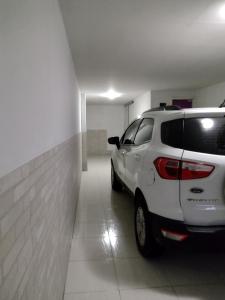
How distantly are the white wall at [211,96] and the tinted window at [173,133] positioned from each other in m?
4.56

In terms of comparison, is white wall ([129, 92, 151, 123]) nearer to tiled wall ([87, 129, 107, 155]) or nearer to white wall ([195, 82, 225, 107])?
white wall ([195, 82, 225, 107])

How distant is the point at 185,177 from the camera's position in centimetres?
206

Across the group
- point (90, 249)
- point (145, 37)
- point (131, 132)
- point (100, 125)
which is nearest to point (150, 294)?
point (90, 249)

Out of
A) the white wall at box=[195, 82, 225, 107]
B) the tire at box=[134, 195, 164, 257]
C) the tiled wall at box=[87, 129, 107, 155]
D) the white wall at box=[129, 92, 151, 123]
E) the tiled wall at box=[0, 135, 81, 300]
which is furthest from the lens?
the tiled wall at box=[87, 129, 107, 155]

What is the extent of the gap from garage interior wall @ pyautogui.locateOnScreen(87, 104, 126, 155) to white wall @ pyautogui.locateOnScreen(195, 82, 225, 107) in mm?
5277

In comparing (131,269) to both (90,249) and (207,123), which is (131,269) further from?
(207,123)

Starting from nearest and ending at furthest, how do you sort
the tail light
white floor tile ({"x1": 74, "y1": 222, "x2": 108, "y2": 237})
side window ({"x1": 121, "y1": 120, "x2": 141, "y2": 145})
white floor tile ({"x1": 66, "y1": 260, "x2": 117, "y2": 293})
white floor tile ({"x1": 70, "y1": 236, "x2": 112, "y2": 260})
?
the tail light
white floor tile ({"x1": 66, "y1": 260, "x2": 117, "y2": 293})
white floor tile ({"x1": 70, "y1": 236, "x2": 112, "y2": 260})
white floor tile ({"x1": 74, "y1": 222, "x2": 108, "y2": 237})
side window ({"x1": 121, "y1": 120, "x2": 141, "y2": 145})

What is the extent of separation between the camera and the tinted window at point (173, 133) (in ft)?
7.27

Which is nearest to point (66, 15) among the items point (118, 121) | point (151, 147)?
point (151, 147)

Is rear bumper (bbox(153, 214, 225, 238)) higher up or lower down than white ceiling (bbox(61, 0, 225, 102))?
lower down

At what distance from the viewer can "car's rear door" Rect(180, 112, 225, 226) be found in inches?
79.7

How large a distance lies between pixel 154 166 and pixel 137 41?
177cm

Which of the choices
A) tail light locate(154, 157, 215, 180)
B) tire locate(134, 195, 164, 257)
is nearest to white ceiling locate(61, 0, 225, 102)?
tail light locate(154, 157, 215, 180)

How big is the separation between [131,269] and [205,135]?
146cm
